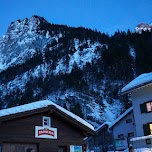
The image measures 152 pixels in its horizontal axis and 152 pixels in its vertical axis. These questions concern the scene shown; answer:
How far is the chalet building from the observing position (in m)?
14.9

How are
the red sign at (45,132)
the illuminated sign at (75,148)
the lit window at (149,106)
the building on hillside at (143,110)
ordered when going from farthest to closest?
the lit window at (149,106) < the building on hillside at (143,110) < the illuminated sign at (75,148) < the red sign at (45,132)

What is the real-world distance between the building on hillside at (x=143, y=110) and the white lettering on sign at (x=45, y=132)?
15912 mm

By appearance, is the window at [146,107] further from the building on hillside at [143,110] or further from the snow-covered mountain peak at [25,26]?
the snow-covered mountain peak at [25,26]

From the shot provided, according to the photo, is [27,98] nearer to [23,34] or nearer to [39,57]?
[39,57]

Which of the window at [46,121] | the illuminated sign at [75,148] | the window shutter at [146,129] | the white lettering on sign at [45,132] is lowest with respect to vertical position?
the illuminated sign at [75,148]

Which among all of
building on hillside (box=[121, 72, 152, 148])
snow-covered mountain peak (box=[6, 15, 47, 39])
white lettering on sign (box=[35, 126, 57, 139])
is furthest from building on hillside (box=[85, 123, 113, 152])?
snow-covered mountain peak (box=[6, 15, 47, 39])

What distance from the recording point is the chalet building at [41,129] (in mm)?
14917

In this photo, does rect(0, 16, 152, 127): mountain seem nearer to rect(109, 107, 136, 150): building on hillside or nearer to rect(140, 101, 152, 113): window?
rect(109, 107, 136, 150): building on hillside

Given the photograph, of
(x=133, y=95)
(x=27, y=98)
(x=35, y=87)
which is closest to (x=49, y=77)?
(x=35, y=87)

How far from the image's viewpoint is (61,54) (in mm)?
115938

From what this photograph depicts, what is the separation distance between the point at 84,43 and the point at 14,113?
107621 millimetres

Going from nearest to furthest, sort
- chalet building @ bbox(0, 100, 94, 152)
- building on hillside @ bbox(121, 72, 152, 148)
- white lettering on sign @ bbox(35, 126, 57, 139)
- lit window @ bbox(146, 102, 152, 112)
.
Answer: chalet building @ bbox(0, 100, 94, 152)
white lettering on sign @ bbox(35, 126, 57, 139)
building on hillside @ bbox(121, 72, 152, 148)
lit window @ bbox(146, 102, 152, 112)

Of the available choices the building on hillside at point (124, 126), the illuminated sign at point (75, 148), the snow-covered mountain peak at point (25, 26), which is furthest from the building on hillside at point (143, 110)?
the snow-covered mountain peak at point (25, 26)

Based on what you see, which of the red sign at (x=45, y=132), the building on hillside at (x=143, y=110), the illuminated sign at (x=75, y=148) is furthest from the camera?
the building on hillside at (x=143, y=110)
